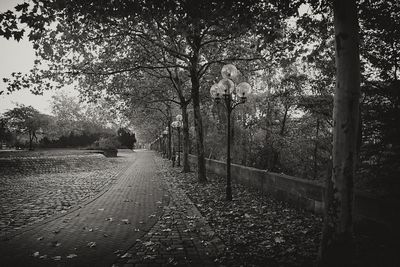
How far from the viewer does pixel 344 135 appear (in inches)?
136

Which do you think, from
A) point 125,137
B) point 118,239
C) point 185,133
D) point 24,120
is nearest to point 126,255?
point 118,239

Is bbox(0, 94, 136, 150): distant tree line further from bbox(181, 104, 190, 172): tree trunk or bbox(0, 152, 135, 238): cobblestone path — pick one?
bbox(0, 152, 135, 238): cobblestone path

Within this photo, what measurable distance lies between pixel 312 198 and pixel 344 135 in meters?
3.42

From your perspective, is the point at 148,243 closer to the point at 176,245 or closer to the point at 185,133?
the point at 176,245

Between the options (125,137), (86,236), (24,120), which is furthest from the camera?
(125,137)

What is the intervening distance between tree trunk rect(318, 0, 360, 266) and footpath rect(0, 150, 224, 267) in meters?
1.85

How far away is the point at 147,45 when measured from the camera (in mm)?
13664

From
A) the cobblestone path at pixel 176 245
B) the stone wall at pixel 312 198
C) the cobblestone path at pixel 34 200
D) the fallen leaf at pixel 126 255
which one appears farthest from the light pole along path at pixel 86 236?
the stone wall at pixel 312 198

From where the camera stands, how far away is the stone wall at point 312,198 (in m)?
4.41

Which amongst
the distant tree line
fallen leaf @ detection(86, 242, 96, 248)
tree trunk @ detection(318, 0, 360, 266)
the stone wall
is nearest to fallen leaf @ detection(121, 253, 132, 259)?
fallen leaf @ detection(86, 242, 96, 248)

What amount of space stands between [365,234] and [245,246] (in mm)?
2230

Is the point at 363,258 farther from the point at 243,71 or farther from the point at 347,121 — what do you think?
the point at 243,71

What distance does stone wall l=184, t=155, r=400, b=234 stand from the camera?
4.41 meters

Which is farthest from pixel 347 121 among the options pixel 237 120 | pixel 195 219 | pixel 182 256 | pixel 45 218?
pixel 237 120
